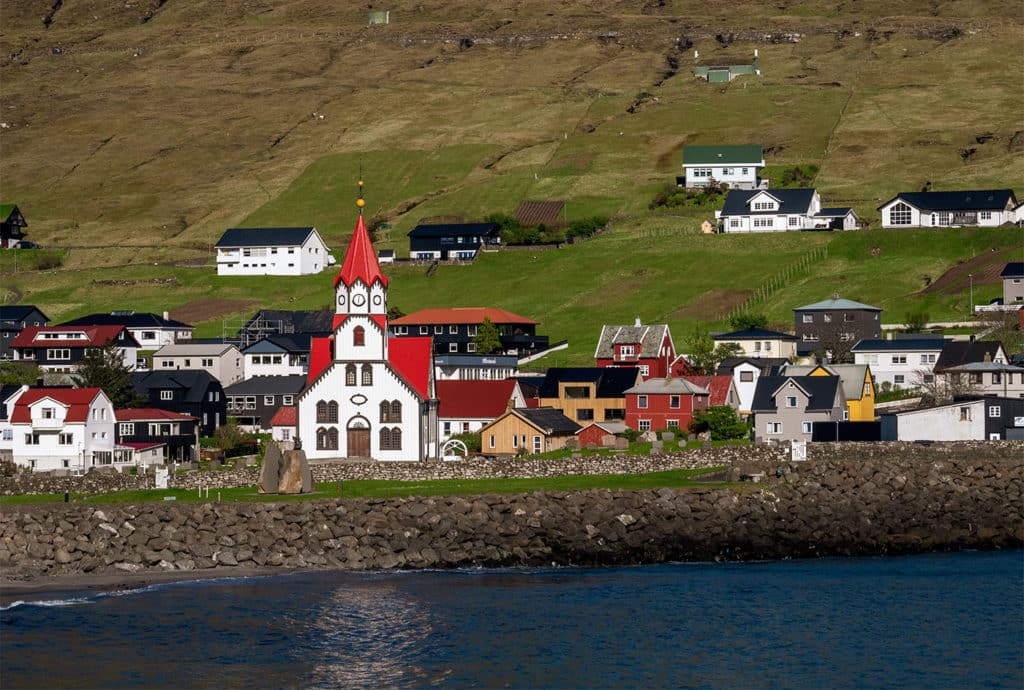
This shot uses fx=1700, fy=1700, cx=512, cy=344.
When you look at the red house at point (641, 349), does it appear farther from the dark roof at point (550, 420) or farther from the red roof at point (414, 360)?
the red roof at point (414, 360)

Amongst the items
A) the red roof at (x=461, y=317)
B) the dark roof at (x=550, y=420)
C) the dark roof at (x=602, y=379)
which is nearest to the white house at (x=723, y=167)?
the red roof at (x=461, y=317)

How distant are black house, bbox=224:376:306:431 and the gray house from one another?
32.2 meters

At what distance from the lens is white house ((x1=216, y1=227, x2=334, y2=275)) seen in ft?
531

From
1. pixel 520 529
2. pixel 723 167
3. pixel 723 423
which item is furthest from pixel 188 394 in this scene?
pixel 723 167

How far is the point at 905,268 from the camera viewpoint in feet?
455

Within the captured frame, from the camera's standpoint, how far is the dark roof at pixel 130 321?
440ft

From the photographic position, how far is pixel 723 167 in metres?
180

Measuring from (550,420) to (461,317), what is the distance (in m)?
40.2

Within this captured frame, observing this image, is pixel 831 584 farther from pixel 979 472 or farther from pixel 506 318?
pixel 506 318

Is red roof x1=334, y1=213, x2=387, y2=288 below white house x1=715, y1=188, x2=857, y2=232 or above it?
below

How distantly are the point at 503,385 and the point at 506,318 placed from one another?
3025cm

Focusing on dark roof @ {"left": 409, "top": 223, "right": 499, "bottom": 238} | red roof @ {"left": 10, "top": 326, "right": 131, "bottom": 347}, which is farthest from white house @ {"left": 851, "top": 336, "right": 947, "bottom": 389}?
dark roof @ {"left": 409, "top": 223, "right": 499, "bottom": 238}

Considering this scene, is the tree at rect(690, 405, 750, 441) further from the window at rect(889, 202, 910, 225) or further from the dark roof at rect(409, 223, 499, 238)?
the dark roof at rect(409, 223, 499, 238)

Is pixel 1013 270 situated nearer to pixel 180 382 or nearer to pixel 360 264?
pixel 360 264
